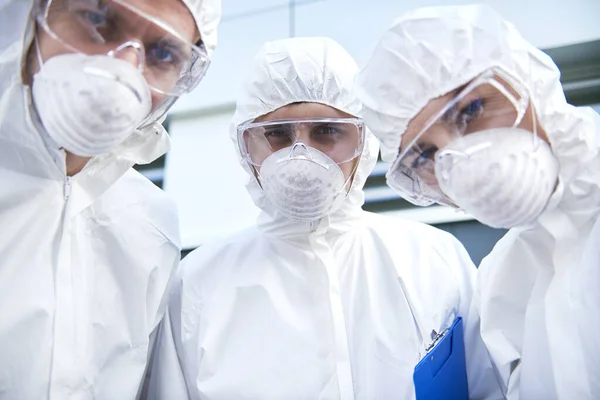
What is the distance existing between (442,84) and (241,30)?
161 centimetres

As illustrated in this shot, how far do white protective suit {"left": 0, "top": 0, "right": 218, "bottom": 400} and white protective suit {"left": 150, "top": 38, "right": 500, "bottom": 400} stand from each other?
0.12m

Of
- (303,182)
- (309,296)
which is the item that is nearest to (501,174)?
(303,182)

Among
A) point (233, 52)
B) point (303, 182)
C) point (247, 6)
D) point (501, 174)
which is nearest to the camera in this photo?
point (501, 174)

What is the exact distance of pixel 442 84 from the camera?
80 cm

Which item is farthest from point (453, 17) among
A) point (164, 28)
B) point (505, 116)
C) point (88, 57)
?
point (88, 57)

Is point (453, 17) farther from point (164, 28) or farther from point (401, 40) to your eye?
point (164, 28)

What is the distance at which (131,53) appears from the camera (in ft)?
2.68

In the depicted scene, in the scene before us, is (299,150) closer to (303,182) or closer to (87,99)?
(303,182)

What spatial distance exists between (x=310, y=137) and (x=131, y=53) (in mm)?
434

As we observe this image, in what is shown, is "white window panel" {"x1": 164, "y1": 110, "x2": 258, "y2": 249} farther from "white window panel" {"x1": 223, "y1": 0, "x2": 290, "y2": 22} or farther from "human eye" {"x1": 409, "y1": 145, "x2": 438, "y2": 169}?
"human eye" {"x1": 409, "y1": 145, "x2": 438, "y2": 169}

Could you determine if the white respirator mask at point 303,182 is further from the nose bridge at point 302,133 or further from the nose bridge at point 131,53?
the nose bridge at point 131,53

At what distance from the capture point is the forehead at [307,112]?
113 centimetres

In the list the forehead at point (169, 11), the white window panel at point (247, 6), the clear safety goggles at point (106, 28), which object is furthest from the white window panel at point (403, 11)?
the clear safety goggles at point (106, 28)

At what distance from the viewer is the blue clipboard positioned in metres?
0.86
